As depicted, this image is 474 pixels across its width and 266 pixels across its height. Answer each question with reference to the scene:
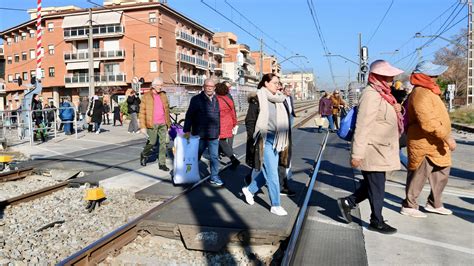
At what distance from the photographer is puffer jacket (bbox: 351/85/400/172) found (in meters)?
4.68

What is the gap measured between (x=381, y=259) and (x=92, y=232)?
131 inches

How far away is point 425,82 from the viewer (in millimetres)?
5289

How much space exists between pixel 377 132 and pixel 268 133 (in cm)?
134

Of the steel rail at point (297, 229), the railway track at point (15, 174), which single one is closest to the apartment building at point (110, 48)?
the railway track at point (15, 174)

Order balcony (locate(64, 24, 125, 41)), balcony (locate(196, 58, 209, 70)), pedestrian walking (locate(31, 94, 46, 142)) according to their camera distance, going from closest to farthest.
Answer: pedestrian walking (locate(31, 94, 46, 142)) < balcony (locate(64, 24, 125, 41)) < balcony (locate(196, 58, 209, 70))

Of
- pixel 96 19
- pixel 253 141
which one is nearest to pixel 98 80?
pixel 96 19

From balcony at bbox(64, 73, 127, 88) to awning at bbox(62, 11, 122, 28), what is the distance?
22.5 feet

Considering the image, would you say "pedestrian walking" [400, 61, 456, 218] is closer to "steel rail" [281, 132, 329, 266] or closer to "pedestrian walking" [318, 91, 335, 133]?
"steel rail" [281, 132, 329, 266]

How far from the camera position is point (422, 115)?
5129 mm

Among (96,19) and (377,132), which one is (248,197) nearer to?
(377,132)

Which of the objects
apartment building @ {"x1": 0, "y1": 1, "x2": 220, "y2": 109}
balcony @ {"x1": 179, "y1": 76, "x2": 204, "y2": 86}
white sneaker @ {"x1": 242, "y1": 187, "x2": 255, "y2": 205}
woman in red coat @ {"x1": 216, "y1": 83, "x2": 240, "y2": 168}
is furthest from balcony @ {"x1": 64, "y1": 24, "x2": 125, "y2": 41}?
white sneaker @ {"x1": 242, "y1": 187, "x2": 255, "y2": 205}

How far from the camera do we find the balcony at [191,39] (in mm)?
65613

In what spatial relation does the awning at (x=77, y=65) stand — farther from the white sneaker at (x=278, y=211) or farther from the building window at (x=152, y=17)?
the white sneaker at (x=278, y=211)

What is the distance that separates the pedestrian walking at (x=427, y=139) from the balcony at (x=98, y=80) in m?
57.8
